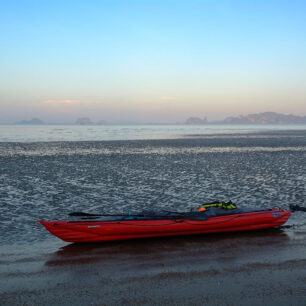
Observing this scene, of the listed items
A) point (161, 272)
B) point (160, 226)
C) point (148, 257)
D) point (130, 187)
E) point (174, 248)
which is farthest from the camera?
point (130, 187)

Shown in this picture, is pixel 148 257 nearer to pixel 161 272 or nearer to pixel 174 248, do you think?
pixel 174 248

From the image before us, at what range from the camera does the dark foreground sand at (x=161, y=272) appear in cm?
615

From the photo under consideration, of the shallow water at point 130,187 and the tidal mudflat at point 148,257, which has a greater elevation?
the shallow water at point 130,187

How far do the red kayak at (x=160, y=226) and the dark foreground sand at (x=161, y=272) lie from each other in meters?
0.26

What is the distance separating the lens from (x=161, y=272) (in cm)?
Result: 720

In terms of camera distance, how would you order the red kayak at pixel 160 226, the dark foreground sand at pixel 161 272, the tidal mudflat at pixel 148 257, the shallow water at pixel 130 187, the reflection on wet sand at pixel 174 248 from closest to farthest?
the dark foreground sand at pixel 161 272 < the tidal mudflat at pixel 148 257 < the reflection on wet sand at pixel 174 248 < the red kayak at pixel 160 226 < the shallow water at pixel 130 187

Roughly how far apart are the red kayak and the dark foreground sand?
263 millimetres

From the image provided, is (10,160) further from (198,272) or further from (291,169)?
(198,272)

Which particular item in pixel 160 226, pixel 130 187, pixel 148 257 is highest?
pixel 160 226

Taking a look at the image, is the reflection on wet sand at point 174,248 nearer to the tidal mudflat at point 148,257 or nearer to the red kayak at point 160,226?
the tidal mudflat at point 148,257

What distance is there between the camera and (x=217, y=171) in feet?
74.2

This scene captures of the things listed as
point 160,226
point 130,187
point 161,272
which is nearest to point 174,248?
point 160,226

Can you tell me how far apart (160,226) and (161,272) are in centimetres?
232

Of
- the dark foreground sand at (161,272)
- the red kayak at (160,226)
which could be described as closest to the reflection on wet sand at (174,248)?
the dark foreground sand at (161,272)
